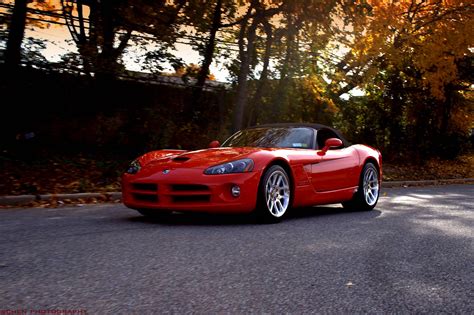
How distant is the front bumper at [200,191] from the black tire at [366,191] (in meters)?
2.80

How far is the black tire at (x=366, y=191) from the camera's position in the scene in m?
9.29

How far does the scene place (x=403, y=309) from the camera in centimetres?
357

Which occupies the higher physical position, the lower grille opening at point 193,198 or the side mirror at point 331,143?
the side mirror at point 331,143

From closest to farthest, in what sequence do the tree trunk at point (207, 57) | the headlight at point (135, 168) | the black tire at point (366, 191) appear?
the headlight at point (135, 168), the black tire at point (366, 191), the tree trunk at point (207, 57)

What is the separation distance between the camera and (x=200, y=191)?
22.3ft

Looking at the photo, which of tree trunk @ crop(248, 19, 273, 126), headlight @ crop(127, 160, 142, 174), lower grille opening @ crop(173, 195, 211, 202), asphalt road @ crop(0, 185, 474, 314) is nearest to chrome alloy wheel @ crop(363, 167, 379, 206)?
asphalt road @ crop(0, 185, 474, 314)

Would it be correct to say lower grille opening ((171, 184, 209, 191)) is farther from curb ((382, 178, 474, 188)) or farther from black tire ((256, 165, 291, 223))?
→ curb ((382, 178, 474, 188))

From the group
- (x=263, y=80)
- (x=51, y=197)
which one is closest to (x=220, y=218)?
(x=51, y=197)

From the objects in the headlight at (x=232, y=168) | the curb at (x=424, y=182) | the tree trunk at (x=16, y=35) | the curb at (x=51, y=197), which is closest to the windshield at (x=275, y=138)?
the headlight at (x=232, y=168)

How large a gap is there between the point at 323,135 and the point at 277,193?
6.23 ft

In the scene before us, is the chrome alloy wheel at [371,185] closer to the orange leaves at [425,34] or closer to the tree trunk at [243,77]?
the tree trunk at [243,77]

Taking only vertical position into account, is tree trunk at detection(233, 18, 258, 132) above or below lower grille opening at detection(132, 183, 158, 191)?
above

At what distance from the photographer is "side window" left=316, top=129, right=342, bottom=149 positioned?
870cm

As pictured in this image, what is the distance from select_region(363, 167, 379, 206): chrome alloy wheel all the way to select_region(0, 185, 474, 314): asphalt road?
5.20 ft
